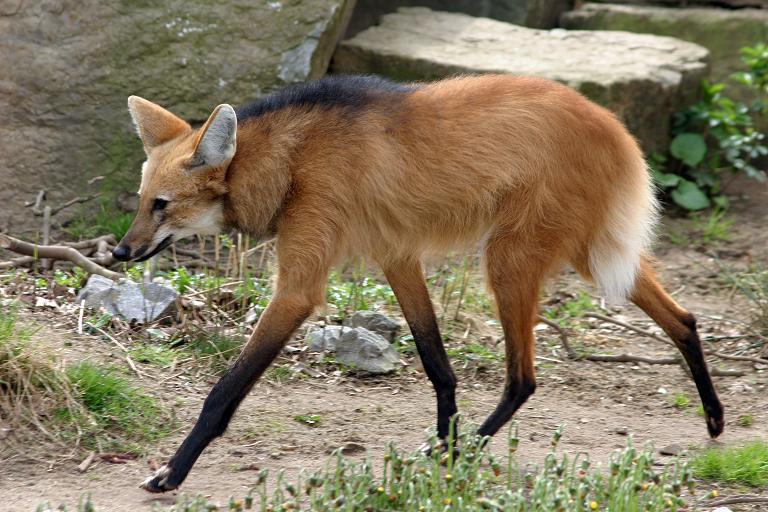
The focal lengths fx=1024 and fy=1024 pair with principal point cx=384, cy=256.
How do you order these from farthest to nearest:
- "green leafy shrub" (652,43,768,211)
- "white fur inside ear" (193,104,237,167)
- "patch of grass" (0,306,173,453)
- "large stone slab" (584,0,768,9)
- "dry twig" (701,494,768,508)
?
"large stone slab" (584,0,768,9)
"green leafy shrub" (652,43,768,211)
"patch of grass" (0,306,173,453)
"white fur inside ear" (193,104,237,167)
"dry twig" (701,494,768,508)

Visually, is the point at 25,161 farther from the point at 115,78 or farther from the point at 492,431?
the point at 492,431

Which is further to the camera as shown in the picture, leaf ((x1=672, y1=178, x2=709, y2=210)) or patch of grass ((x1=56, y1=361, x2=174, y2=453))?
leaf ((x1=672, y1=178, x2=709, y2=210))

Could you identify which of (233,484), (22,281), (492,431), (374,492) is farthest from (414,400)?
(22,281)

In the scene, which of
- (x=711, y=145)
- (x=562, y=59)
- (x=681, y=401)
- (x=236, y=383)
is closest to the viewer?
(x=236, y=383)

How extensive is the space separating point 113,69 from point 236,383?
2879mm

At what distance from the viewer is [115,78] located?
5.72m

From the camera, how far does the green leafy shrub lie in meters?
6.47

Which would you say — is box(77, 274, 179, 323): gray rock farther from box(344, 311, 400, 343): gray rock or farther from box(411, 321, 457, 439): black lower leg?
box(411, 321, 457, 439): black lower leg

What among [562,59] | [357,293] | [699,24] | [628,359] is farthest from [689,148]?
[357,293]

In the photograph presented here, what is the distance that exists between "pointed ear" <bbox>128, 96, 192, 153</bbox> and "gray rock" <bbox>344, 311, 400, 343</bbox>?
4.69 ft

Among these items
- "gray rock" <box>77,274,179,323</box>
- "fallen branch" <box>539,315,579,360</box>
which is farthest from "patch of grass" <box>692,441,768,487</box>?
"gray rock" <box>77,274,179,323</box>

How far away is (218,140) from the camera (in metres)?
3.51

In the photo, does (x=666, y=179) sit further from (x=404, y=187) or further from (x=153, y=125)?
(x=153, y=125)

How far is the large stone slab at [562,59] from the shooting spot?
6.25m
